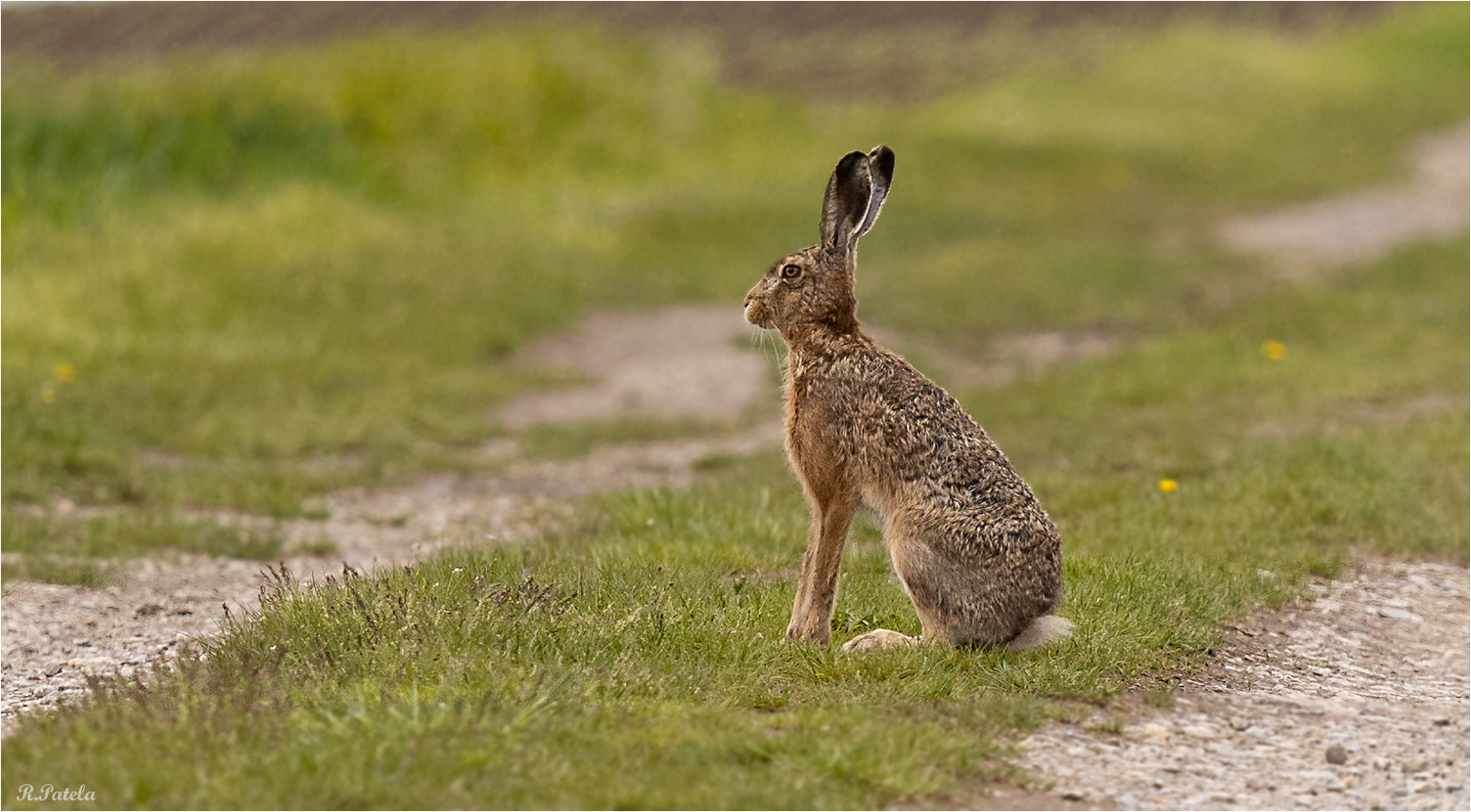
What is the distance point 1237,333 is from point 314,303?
31.6ft

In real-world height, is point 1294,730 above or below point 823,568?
below

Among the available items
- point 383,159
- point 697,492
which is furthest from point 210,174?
point 697,492

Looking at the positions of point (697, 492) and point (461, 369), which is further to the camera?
point (461, 369)

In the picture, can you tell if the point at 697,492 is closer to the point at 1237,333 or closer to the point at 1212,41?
the point at 1237,333

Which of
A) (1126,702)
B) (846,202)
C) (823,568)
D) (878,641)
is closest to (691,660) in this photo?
(823,568)

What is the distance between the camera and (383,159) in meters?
23.1

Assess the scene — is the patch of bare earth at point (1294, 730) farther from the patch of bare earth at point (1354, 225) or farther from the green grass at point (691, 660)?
the patch of bare earth at point (1354, 225)

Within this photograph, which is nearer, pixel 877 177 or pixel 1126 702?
pixel 1126 702

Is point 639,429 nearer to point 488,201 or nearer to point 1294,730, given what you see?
point 1294,730

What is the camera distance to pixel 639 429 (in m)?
14.0

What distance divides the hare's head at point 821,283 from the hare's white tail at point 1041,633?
154 cm

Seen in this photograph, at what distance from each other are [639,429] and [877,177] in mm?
7425

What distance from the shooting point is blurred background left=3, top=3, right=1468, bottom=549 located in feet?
45.6

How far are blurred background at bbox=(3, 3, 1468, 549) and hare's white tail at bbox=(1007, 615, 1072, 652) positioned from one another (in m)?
6.37
